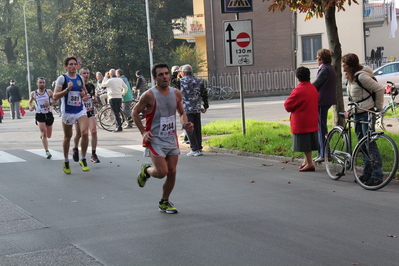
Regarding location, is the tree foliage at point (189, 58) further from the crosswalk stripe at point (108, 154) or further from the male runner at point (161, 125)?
the male runner at point (161, 125)

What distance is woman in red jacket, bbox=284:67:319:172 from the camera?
→ 9.59m

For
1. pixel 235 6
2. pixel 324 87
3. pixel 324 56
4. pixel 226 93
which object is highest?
pixel 235 6

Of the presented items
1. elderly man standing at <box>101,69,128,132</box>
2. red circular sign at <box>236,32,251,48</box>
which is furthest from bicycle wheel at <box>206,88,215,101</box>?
red circular sign at <box>236,32,251,48</box>

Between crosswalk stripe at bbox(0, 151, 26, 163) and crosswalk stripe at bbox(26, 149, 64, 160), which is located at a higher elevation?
crosswalk stripe at bbox(0, 151, 26, 163)

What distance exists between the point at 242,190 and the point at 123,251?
3.29 metres

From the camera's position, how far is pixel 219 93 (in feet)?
119

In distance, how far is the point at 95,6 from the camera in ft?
127

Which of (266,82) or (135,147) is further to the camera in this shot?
(266,82)

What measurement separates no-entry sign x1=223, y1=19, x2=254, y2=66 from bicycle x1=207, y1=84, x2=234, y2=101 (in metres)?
22.1

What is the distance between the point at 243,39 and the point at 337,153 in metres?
5.28

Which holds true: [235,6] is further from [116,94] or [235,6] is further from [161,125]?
[161,125]

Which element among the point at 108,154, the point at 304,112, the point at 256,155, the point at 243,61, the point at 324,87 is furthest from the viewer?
the point at 243,61

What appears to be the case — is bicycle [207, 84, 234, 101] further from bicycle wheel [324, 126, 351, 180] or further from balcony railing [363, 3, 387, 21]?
bicycle wheel [324, 126, 351, 180]

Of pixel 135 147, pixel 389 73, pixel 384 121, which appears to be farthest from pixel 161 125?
pixel 389 73
